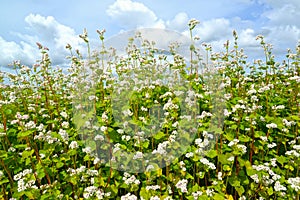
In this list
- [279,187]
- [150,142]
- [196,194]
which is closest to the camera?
[196,194]

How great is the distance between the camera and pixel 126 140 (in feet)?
13.8

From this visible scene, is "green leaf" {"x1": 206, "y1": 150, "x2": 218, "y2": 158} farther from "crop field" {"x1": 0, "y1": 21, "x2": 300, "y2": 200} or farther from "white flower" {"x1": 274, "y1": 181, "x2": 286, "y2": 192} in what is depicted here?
"white flower" {"x1": 274, "y1": 181, "x2": 286, "y2": 192}

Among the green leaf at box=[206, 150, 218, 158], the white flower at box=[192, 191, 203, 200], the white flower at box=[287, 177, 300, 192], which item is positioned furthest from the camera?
the green leaf at box=[206, 150, 218, 158]

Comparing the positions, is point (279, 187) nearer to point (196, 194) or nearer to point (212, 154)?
point (212, 154)

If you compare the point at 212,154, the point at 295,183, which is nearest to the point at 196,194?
the point at 212,154

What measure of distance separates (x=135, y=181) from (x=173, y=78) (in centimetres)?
360

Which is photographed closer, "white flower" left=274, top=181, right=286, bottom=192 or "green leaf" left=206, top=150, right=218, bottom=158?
"white flower" left=274, top=181, right=286, bottom=192

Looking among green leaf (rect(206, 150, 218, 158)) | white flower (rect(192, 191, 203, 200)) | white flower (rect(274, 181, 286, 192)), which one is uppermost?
green leaf (rect(206, 150, 218, 158))

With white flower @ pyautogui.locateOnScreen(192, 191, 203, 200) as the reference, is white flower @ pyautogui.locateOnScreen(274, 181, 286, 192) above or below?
below

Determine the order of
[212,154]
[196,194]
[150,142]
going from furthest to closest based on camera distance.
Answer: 1. [150,142]
2. [212,154]
3. [196,194]

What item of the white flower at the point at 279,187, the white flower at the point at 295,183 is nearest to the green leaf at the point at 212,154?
the white flower at the point at 279,187

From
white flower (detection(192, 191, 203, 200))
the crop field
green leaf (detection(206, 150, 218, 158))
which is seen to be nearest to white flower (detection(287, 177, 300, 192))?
the crop field

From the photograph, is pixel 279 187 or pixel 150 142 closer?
pixel 279 187

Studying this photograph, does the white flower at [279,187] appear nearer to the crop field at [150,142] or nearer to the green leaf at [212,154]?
the crop field at [150,142]
